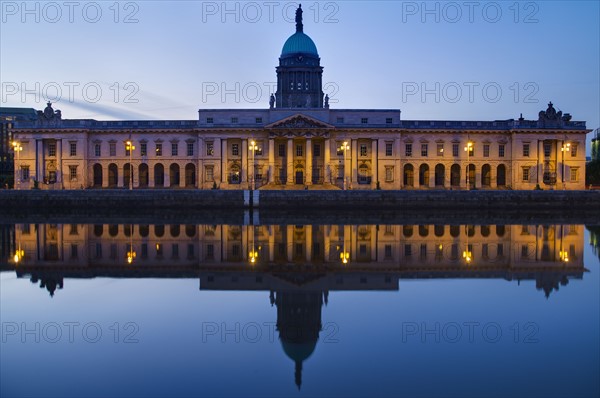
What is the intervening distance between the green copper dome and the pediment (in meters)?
21.6

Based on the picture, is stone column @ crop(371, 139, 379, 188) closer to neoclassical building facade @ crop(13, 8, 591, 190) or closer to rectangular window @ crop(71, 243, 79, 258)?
neoclassical building facade @ crop(13, 8, 591, 190)

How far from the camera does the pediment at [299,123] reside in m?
70.4

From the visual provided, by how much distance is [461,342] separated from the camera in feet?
37.1

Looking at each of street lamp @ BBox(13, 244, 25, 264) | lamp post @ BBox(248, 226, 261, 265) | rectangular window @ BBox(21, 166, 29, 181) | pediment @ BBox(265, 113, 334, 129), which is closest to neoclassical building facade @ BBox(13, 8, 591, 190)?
rectangular window @ BBox(21, 166, 29, 181)

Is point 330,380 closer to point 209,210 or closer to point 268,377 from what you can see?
point 268,377

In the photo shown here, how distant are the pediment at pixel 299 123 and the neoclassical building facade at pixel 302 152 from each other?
0.54m

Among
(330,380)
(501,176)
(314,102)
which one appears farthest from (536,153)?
(330,380)

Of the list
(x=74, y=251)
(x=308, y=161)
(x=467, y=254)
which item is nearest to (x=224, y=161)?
(x=308, y=161)

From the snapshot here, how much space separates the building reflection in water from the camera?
16.6 meters

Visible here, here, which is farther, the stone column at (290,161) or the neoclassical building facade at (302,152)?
the neoclassical building facade at (302,152)

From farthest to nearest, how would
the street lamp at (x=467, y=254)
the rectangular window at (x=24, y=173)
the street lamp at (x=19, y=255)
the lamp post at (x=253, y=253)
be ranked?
the rectangular window at (x=24, y=173), the street lamp at (x=19, y=255), the street lamp at (x=467, y=254), the lamp post at (x=253, y=253)

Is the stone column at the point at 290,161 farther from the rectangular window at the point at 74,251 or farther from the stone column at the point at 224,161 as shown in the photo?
the rectangular window at the point at 74,251

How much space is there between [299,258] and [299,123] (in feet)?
164

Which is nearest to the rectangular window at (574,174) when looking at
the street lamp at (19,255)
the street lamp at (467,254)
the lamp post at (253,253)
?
the street lamp at (467,254)
